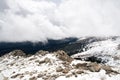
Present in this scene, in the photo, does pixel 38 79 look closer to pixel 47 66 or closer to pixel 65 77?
pixel 65 77

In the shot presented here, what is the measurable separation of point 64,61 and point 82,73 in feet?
58.7

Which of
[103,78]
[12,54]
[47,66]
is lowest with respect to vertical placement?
[103,78]

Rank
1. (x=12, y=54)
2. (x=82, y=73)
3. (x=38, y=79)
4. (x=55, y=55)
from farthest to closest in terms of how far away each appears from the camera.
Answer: (x=12, y=54) → (x=55, y=55) → (x=38, y=79) → (x=82, y=73)

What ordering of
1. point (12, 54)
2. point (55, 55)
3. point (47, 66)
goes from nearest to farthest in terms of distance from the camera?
point (47, 66) < point (55, 55) < point (12, 54)

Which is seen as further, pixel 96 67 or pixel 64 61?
pixel 64 61

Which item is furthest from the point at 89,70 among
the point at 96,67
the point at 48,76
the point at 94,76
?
the point at 48,76

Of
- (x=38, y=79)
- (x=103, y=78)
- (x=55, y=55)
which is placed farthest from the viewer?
(x=55, y=55)

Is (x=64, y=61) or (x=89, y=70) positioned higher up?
(x=64, y=61)

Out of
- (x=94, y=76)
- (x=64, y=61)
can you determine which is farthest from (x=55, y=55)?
(x=94, y=76)

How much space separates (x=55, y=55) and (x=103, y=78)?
95.2 ft

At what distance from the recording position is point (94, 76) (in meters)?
47.7

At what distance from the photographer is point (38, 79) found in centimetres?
5347

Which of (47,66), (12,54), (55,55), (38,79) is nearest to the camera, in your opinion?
(38,79)

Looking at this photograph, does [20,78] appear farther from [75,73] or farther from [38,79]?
[75,73]
